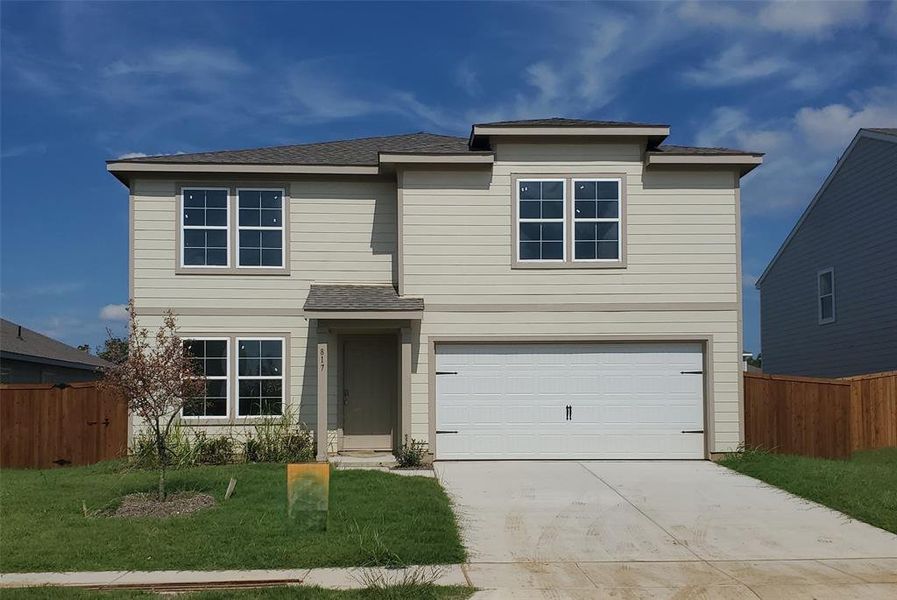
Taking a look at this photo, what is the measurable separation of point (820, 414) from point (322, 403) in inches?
347

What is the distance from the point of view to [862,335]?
70.0ft

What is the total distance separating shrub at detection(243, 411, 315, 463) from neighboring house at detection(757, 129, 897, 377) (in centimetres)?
1393

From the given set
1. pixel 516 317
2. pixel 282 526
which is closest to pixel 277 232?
pixel 516 317

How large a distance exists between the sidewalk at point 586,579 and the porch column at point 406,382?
6.54 metres

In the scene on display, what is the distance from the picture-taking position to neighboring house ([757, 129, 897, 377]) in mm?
20141

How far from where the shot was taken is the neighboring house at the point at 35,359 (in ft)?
75.1

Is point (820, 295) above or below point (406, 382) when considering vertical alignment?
above

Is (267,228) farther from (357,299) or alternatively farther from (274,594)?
(274,594)

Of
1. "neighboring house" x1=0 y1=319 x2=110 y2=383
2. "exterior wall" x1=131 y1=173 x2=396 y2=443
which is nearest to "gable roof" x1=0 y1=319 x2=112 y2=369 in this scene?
"neighboring house" x1=0 y1=319 x2=110 y2=383

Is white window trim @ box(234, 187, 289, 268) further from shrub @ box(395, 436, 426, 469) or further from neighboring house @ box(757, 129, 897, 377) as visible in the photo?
neighboring house @ box(757, 129, 897, 377)

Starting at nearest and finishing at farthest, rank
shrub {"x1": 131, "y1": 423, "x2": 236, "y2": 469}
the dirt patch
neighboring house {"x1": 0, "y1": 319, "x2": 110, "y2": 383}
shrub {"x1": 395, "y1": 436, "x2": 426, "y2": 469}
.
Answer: the dirt patch, shrub {"x1": 395, "y1": 436, "x2": 426, "y2": 469}, shrub {"x1": 131, "y1": 423, "x2": 236, "y2": 469}, neighboring house {"x1": 0, "y1": 319, "x2": 110, "y2": 383}

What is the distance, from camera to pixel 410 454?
14.6 metres

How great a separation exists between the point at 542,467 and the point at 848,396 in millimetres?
5604

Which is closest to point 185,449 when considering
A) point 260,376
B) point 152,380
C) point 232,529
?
point 260,376
